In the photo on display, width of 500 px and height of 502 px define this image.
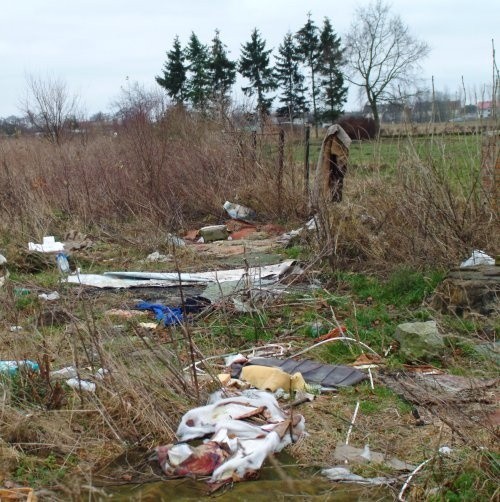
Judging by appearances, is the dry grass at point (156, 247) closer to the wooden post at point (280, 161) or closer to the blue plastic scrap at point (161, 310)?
the wooden post at point (280, 161)

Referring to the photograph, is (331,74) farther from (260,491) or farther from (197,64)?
(260,491)

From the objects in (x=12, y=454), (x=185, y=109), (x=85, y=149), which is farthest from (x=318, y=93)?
(x=12, y=454)

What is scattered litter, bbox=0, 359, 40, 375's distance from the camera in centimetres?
411

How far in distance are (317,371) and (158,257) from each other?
5.47 metres

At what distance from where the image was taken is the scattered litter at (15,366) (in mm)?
4105

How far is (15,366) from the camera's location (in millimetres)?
4258

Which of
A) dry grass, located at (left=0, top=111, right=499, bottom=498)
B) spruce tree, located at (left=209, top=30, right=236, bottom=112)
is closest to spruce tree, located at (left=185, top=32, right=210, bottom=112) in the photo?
spruce tree, located at (left=209, top=30, right=236, bottom=112)

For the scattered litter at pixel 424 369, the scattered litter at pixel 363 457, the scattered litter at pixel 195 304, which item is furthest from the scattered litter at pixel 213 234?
the scattered litter at pixel 363 457

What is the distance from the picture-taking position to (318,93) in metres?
48.6

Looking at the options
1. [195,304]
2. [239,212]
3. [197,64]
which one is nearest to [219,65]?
[197,64]

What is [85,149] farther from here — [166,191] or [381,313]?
[381,313]

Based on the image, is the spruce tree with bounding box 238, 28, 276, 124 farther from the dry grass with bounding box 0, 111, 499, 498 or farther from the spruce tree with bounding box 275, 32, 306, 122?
the dry grass with bounding box 0, 111, 499, 498

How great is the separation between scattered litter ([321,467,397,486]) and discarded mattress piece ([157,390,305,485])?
313 millimetres

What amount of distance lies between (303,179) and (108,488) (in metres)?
10.2
